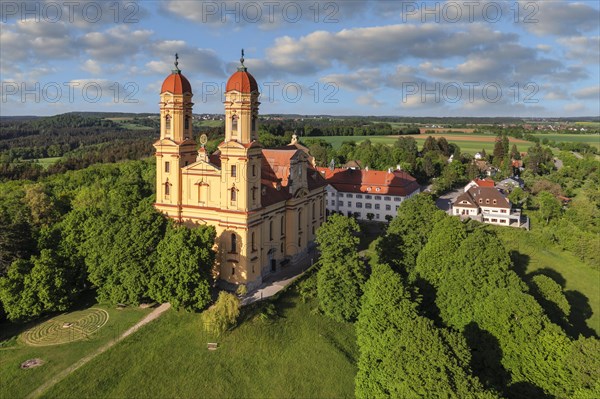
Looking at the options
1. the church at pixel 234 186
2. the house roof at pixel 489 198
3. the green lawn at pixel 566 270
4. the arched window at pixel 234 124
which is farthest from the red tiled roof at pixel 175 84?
the house roof at pixel 489 198

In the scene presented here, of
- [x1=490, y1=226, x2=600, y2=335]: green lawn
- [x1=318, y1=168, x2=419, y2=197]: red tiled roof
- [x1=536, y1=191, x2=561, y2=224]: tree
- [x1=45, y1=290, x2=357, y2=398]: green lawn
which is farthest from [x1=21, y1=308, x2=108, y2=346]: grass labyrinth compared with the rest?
[x1=536, y1=191, x2=561, y2=224]: tree

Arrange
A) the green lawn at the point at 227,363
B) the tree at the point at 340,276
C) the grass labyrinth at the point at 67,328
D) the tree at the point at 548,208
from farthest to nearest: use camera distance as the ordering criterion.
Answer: the tree at the point at 548,208 < the tree at the point at 340,276 < the grass labyrinth at the point at 67,328 < the green lawn at the point at 227,363

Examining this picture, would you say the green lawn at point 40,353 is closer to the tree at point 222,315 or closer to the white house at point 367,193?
the tree at point 222,315

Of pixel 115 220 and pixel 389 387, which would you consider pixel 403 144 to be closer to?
pixel 115 220

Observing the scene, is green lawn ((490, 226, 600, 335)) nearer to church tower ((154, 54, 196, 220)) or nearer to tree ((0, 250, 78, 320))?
church tower ((154, 54, 196, 220))

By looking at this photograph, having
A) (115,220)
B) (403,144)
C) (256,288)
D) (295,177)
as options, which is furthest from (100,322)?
(403,144)

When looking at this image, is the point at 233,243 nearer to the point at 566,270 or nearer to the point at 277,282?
the point at 277,282
